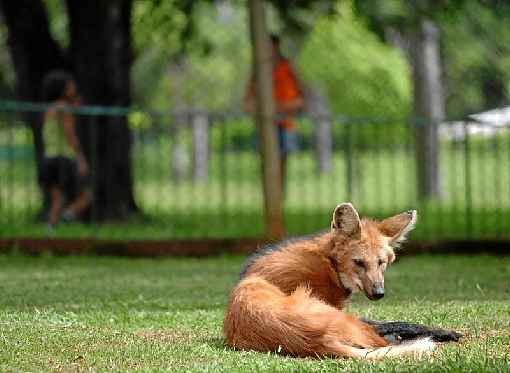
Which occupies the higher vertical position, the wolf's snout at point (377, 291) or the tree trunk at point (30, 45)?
the tree trunk at point (30, 45)

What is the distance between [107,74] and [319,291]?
1127 cm

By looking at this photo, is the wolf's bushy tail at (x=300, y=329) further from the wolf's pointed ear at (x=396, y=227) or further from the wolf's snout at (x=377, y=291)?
the wolf's pointed ear at (x=396, y=227)

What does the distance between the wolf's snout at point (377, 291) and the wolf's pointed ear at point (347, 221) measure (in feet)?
1.31

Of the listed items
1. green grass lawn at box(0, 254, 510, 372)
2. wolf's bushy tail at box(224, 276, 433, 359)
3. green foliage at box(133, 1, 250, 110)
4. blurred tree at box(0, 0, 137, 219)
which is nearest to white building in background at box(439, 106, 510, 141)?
green grass lawn at box(0, 254, 510, 372)

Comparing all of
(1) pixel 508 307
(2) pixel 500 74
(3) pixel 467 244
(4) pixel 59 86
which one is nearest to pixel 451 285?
(1) pixel 508 307

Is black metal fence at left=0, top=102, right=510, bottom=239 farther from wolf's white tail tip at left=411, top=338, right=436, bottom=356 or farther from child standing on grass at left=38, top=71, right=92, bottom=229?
wolf's white tail tip at left=411, top=338, right=436, bottom=356

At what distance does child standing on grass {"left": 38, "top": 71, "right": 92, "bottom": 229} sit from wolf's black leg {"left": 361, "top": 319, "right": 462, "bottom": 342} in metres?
8.59

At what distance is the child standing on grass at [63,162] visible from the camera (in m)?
16.1

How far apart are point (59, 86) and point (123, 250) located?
11.1 ft

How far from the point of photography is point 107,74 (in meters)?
18.4

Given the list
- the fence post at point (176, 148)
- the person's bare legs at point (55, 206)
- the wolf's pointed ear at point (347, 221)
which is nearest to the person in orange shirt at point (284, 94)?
the fence post at point (176, 148)

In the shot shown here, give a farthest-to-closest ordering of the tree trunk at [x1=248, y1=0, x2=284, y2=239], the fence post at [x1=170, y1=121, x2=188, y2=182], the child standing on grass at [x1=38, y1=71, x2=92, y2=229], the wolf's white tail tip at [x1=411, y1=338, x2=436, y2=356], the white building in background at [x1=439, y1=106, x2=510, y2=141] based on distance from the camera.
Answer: the fence post at [x1=170, y1=121, x2=188, y2=182]
the child standing on grass at [x1=38, y1=71, x2=92, y2=229]
the white building in background at [x1=439, y1=106, x2=510, y2=141]
the tree trunk at [x1=248, y1=0, x2=284, y2=239]
the wolf's white tail tip at [x1=411, y1=338, x2=436, y2=356]

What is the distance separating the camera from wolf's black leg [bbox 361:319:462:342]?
763 centimetres

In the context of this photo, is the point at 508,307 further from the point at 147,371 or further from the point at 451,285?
the point at 147,371
